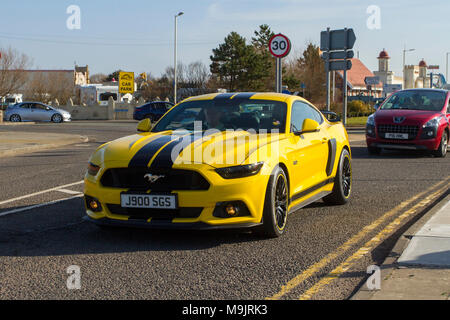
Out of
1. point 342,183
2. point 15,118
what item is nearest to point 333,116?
point 342,183

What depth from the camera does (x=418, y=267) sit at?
495cm

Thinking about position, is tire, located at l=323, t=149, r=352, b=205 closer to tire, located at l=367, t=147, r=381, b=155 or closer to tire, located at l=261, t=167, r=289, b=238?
tire, located at l=261, t=167, r=289, b=238

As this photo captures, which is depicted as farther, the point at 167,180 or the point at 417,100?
the point at 417,100

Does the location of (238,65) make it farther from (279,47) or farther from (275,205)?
(275,205)

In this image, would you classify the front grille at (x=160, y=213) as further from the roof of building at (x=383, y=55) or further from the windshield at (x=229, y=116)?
the roof of building at (x=383, y=55)

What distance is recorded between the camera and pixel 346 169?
855cm

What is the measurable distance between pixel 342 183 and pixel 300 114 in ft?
4.22

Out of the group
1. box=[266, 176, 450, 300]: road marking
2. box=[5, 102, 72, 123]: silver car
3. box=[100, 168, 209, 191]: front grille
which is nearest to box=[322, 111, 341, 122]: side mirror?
box=[266, 176, 450, 300]: road marking

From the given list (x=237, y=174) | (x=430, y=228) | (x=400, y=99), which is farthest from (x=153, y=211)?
(x=400, y=99)

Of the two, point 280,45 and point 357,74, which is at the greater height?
point 357,74

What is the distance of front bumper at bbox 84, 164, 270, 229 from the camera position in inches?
225

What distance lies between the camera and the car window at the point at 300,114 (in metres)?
7.22

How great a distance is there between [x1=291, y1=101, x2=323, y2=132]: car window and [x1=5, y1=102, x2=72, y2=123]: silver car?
1396 inches
